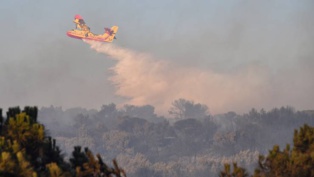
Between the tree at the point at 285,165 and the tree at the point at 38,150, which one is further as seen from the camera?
the tree at the point at 285,165

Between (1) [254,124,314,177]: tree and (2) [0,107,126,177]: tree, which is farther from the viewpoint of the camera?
(1) [254,124,314,177]: tree

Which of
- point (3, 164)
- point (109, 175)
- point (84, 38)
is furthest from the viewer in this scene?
point (84, 38)

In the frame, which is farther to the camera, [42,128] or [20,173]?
[42,128]

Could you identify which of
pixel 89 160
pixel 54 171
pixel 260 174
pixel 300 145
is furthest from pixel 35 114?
pixel 300 145

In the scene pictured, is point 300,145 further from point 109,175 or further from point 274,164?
point 109,175

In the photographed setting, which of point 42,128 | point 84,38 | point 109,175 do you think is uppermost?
point 84,38

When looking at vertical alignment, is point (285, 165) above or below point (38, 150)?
below

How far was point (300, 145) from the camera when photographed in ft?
152

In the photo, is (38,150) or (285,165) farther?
(285,165)

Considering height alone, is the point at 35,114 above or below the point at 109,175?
above

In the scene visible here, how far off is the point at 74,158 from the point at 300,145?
21.6 metres

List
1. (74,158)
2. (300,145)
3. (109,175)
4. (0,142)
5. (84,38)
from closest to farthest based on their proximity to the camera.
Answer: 1. (0,142)
2. (109,175)
3. (74,158)
4. (300,145)
5. (84,38)

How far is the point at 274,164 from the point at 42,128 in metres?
17.7

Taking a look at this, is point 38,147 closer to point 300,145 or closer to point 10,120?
point 10,120
